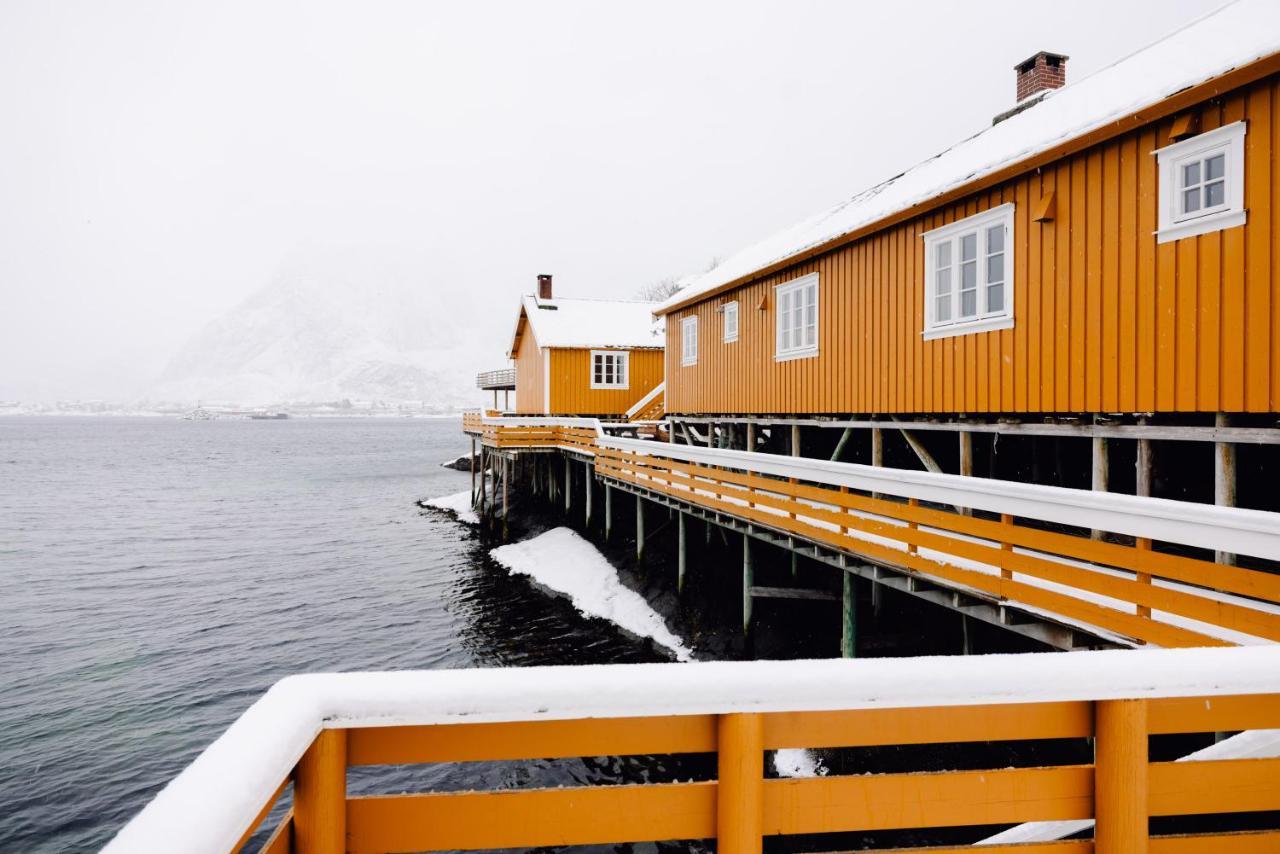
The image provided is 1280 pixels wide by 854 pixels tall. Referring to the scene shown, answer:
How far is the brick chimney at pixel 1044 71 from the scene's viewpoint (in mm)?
14047

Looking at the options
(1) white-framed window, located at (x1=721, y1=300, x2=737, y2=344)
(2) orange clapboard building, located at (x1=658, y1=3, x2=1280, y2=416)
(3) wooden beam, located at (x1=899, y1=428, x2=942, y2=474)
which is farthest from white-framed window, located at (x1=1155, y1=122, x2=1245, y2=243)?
(1) white-framed window, located at (x1=721, y1=300, x2=737, y2=344)

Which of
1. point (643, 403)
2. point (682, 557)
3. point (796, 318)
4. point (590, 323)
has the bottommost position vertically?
point (682, 557)

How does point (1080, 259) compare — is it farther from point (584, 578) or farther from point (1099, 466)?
point (584, 578)

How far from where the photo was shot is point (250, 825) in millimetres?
1441

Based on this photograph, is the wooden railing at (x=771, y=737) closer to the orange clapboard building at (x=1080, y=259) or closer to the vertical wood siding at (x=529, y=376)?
the orange clapboard building at (x=1080, y=259)

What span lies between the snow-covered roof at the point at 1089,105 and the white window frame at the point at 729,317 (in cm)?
169

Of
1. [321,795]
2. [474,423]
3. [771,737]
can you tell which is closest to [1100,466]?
[771,737]

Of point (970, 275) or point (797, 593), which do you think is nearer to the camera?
point (970, 275)

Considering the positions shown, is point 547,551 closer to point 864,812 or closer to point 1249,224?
point 1249,224

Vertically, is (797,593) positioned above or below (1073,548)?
below

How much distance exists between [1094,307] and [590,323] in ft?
81.2

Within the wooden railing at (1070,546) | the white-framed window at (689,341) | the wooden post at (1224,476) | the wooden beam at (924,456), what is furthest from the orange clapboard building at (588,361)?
the wooden post at (1224,476)

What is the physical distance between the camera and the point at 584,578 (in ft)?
58.3

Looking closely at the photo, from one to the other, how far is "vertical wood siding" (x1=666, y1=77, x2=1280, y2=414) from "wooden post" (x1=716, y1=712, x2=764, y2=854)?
7211 mm
